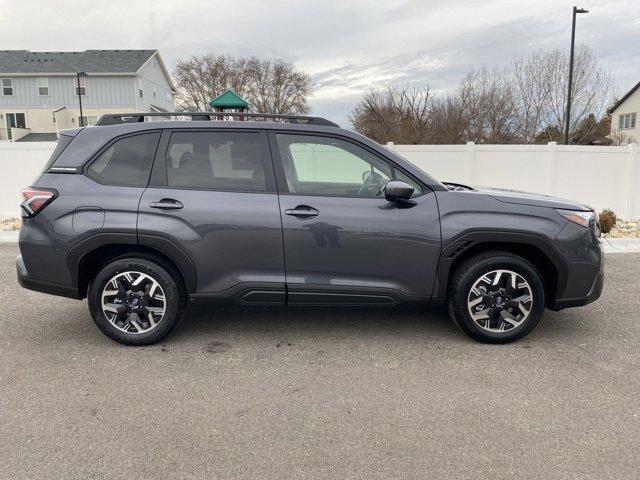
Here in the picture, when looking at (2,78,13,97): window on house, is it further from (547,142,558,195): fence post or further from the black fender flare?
the black fender flare

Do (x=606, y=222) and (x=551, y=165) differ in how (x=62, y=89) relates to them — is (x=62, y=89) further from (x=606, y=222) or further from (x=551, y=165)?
(x=606, y=222)

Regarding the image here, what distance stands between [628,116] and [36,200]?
44.9 meters

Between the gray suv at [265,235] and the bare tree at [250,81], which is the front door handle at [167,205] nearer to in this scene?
the gray suv at [265,235]

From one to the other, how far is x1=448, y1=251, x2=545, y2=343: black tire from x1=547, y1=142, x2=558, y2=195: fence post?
799 cm

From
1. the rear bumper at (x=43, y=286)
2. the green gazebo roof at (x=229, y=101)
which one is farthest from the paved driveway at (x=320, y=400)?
the green gazebo roof at (x=229, y=101)

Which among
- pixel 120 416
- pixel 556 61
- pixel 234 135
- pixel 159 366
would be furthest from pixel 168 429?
pixel 556 61

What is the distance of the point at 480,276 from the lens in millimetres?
4000

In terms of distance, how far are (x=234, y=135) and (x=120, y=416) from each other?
89.5 inches

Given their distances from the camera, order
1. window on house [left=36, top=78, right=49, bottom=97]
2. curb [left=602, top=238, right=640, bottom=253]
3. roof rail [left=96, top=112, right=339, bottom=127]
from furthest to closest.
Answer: window on house [left=36, top=78, right=49, bottom=97], curb [left=602, top=238, right=640, bottom=253], roof rail [left=96, top=112, right=339, bottom=127]

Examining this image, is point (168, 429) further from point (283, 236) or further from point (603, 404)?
point (603, 404)

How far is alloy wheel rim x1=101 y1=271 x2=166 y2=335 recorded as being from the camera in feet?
13.1

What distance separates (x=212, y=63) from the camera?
170 ft

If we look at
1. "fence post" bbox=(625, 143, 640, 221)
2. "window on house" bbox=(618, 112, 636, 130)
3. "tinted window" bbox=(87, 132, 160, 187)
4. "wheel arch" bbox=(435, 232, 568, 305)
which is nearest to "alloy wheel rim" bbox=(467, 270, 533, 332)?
"wheel arch" bbox=(435, 232, 568, 305)

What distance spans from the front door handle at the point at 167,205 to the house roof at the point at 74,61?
34.6 m
